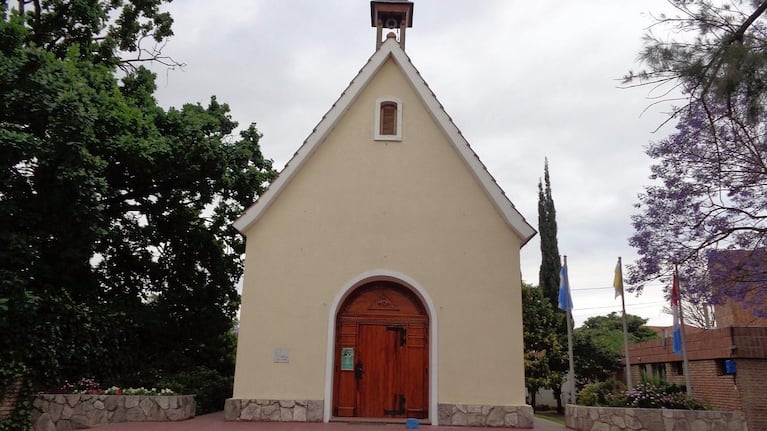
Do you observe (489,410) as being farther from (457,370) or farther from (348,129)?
(348,129)

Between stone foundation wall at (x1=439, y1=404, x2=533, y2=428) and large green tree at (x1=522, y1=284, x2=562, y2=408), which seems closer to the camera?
stone foundation wall at (x1=439, y1=404, x2=533, y2=428)

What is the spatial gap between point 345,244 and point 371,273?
0.83m

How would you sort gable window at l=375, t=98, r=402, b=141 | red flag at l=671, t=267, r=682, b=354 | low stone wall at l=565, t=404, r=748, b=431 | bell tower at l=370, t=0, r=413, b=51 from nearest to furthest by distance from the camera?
low stone wall at l=565, t=404, r=748, b=431, gable window at l=375, t=98, r=402, b=141, red flag at l=671, t=267, r=682, b=354, bell tower at l=370, t=0, r=413, b=51

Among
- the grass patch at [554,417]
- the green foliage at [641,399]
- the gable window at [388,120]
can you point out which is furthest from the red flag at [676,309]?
the gable window at [388,120]

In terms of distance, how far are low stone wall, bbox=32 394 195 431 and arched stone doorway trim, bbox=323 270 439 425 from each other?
3135 mm

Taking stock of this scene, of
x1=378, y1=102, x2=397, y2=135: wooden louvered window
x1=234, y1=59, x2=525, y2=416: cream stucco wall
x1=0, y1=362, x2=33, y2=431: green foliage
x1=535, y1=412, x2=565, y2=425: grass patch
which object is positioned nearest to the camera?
x1=0, y1=362, x2=33, y2=431: green foliage

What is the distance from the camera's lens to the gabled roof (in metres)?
11.5

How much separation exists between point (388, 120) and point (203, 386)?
25.3 ft

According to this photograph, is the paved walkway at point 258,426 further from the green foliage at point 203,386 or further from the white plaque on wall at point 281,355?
the green foliage at point 203,386

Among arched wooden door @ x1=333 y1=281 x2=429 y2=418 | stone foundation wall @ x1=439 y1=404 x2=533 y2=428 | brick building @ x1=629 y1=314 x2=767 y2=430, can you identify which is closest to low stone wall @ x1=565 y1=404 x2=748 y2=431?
stone foundation wall @ x1=439 y1=404 x2=533 y2=428

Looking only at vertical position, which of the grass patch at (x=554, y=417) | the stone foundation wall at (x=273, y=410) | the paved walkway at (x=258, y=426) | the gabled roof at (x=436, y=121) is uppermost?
the gabled roof at (x=436, y=121)

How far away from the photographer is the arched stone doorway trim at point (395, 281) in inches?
423

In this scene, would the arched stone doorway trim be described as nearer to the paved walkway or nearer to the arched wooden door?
the arched wooden door

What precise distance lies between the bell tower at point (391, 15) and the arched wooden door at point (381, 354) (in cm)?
667
